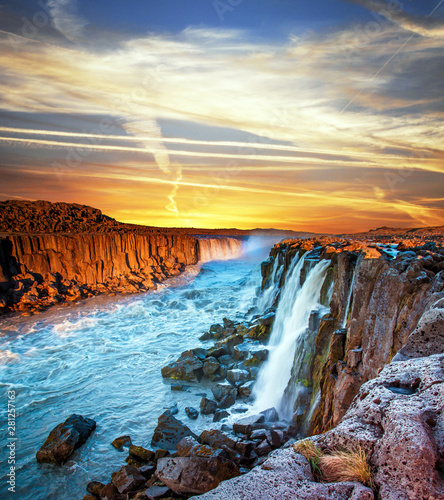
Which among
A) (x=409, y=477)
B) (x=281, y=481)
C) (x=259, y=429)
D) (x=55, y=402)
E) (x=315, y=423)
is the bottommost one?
(x=55, y=402)

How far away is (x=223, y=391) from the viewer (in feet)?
35.5

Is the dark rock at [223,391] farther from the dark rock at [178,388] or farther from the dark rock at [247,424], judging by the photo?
the dark rock at [247,424]

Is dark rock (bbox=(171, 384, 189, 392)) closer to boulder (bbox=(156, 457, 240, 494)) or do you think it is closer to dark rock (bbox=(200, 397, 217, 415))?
dark rock (bbox=(200, 397, 217, 415))

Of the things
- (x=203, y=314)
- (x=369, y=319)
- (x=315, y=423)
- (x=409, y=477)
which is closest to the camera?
(x=409, y=477)

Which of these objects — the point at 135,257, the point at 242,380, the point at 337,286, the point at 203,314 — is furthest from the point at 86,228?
the point at 337,286

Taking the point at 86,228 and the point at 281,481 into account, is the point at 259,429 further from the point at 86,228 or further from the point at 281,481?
the point at 86,228

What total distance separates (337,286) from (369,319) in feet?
9.35

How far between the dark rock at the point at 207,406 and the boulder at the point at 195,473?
4.01 metres

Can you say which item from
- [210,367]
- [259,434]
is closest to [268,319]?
[210,367]

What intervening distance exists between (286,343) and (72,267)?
2246 cm

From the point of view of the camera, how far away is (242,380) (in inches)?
459

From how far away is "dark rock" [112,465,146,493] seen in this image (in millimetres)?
6316

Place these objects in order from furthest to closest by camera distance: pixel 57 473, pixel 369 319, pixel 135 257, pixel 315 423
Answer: pixel 135 257 < pixel 57 473 < pixel 315 423 < pixel 369 319

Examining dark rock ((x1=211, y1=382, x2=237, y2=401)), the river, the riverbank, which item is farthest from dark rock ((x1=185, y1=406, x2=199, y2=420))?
dark rock ((x1=211, y1=382, x2=237, y2=401))
